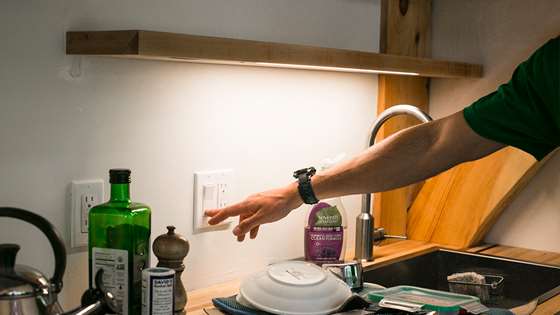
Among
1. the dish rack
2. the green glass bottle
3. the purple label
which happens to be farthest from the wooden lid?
the dish rack

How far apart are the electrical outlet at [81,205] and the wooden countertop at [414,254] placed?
12.1 inches

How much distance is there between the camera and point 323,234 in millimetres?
1913

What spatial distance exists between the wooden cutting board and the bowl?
79 centimetres

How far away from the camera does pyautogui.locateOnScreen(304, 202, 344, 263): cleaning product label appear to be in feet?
6.28

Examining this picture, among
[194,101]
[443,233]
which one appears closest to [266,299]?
[194,101]

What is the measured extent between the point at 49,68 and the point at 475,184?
1.31 meters

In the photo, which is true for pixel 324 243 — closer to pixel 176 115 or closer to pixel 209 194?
pixel 209 194

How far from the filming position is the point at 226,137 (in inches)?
71.0

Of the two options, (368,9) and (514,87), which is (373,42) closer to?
(368,9)

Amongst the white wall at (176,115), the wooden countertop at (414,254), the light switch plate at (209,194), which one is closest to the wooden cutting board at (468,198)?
the wooden countertop at (414,254)

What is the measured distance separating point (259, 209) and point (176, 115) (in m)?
0.25

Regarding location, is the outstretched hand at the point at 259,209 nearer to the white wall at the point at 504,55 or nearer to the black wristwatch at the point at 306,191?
the black wristwatch at the point at 306,191

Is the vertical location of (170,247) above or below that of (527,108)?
below

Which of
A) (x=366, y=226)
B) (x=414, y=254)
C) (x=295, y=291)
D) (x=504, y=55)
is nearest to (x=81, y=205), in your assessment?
(x=295, y=291)
